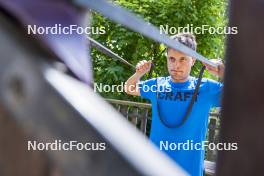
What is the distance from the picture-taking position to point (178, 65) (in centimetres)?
216

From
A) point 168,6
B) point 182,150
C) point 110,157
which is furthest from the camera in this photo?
point 168,6

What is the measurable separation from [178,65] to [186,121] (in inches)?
9.3

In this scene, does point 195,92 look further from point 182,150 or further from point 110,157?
point 110,157

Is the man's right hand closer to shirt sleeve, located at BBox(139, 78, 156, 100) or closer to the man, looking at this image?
shirt sleeve, located at BBox(139, 78, 156, 100)

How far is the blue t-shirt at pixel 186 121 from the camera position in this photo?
213 cm

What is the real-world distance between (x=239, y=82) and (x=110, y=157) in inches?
3.1

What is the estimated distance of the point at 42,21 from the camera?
0.36m

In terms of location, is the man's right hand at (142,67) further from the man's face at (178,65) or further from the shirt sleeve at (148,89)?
the man's face at (178,65)

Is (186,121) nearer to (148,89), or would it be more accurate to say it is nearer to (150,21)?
(148,89)

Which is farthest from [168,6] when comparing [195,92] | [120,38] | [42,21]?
[42,21]

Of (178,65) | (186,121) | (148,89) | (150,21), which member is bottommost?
(186,121)

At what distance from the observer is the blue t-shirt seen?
84.0 inches

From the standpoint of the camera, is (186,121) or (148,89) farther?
(148,89)

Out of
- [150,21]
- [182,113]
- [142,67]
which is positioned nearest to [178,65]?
[182,113]
